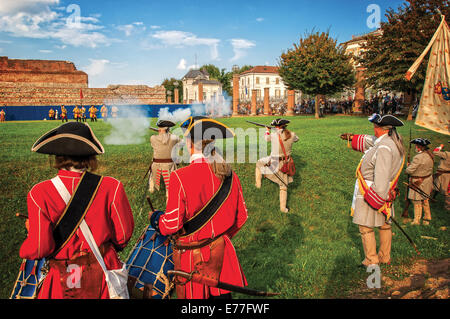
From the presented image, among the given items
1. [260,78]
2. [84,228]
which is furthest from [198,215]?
[260,78]

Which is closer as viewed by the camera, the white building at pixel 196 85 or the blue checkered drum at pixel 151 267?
the blue checkered drum at pixel 151 267

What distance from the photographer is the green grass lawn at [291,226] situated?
17.8 feet

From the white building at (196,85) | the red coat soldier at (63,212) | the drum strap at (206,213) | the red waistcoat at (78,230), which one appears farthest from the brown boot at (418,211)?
the white building at (196,85)

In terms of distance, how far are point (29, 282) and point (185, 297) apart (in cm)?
138

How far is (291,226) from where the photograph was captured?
304 inches

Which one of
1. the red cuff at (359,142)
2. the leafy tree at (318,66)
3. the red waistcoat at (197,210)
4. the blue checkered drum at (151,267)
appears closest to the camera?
the red waistcoat at (197,210)

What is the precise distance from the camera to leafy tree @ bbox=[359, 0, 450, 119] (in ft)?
88.7

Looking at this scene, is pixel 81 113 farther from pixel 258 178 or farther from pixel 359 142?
pixel 359 142

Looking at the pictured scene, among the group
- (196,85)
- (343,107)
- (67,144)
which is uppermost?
(196,85)

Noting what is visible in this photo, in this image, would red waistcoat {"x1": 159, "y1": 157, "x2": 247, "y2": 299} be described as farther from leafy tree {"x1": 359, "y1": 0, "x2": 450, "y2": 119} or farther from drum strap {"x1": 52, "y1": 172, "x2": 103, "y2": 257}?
leafy tree {"x1": 359, "y1": 0, "x2": 450, "y2": 119}

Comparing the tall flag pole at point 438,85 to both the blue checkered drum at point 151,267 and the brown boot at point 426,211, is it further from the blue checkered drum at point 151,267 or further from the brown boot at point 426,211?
the blue checkered drum at point 151,267

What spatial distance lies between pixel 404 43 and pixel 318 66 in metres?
8.84

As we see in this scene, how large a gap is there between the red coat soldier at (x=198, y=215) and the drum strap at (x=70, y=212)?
71 centimetres
